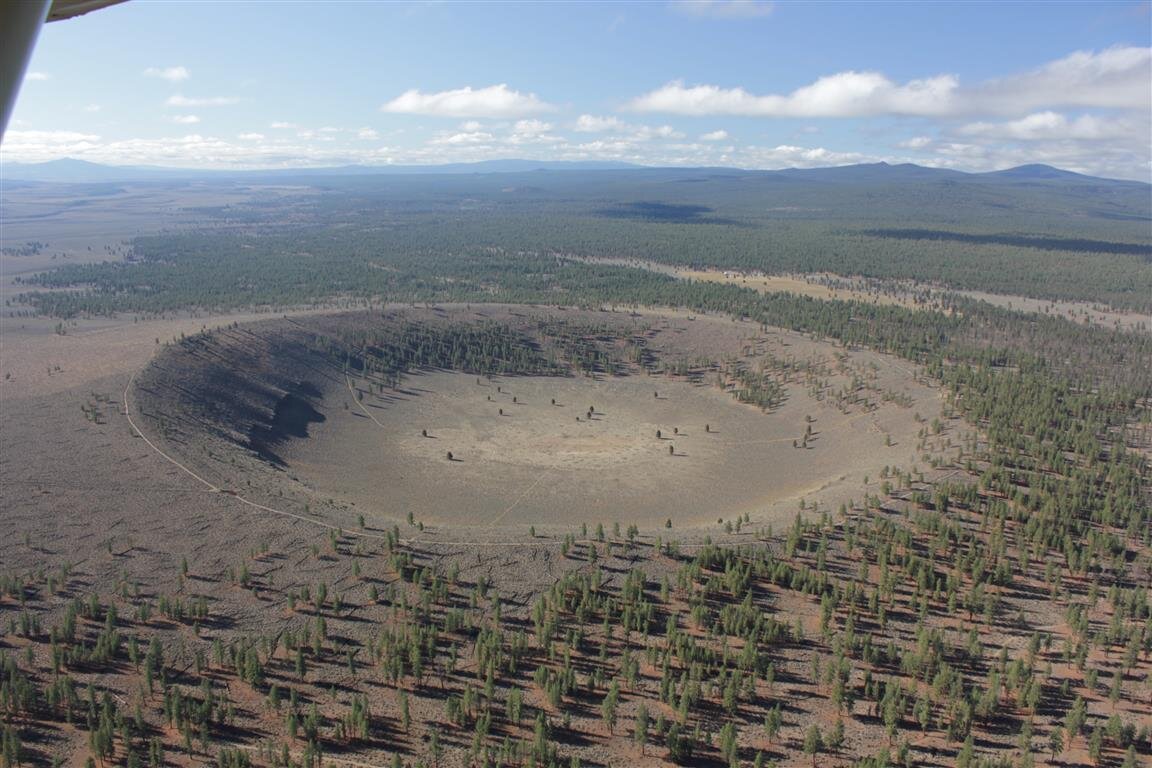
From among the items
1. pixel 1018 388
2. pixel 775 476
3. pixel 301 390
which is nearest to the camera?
pixel 775 476

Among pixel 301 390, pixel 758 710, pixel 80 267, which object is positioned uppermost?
pixel 80 267

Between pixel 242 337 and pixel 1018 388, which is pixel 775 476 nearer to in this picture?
pixel 1018 388

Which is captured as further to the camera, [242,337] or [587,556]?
[242,337]

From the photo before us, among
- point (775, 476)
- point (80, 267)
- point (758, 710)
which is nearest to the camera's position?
point (758, 710)

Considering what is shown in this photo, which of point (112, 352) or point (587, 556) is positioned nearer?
point (587, 556)

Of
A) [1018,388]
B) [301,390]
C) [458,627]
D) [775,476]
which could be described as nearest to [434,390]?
[301,390]

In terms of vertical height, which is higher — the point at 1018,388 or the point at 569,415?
the point at 1018,388

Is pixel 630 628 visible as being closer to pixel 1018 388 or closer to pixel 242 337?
pixel 1018 388

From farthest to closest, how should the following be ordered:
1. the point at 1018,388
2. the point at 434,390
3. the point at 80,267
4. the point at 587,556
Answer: the point at 80,267
the point at 434,390
the point at 1018,388
the point at 587,556

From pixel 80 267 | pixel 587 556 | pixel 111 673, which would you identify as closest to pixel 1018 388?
pixel 587 556
